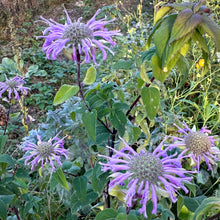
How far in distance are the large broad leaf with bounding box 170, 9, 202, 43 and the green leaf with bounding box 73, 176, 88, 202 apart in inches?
21.1

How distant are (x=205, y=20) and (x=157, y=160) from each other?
326mm

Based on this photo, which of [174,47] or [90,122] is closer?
[174,47]

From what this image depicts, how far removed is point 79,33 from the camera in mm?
674

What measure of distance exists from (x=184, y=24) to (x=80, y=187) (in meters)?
0.57

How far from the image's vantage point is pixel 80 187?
81cm

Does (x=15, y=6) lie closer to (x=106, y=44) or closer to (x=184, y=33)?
(x=106, y=44)

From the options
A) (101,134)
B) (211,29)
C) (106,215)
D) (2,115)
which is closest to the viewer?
(211,29)

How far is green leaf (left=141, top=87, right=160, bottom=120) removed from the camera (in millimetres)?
649

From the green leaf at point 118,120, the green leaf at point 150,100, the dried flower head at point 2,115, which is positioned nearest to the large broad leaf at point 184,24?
the green leaf at point 150,100

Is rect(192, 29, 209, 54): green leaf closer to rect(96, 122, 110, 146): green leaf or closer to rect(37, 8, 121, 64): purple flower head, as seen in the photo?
rect(37, 8, 121, 64): purple flower head

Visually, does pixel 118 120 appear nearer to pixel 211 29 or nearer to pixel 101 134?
pixel 101 134

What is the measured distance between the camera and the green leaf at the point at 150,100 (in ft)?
2.13

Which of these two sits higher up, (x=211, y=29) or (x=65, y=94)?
(x=211, y=29)

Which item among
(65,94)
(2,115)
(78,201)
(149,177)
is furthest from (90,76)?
(2,115)
